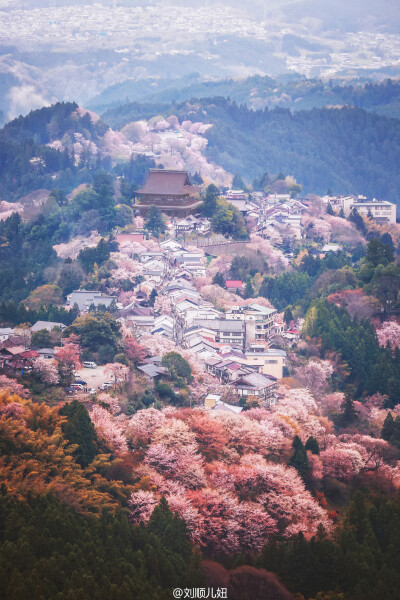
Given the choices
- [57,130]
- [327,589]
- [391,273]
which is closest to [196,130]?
[57,130]

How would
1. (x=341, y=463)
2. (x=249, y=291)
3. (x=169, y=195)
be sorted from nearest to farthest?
1. (x=341, y=463)
2. (x=249, y=291)
3. (x=169, y=195)

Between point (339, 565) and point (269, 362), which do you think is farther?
point (269, 362)

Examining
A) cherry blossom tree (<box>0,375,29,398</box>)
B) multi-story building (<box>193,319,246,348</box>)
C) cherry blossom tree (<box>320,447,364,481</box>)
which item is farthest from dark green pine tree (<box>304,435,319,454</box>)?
multi-story building (<box>193,319,246,348</box>)

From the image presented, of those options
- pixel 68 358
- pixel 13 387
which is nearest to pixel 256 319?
pixel 68 358

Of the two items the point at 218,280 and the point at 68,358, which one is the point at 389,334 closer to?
the point at 218,280

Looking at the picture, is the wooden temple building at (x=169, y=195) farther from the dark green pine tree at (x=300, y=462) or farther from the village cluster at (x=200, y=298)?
the dark green pine tree at (x=300, y=462)

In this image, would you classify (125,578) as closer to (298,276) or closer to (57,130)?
(298,276)

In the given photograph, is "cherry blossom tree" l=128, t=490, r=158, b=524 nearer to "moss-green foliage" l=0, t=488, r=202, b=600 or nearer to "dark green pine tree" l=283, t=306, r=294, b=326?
"moss-green foliage" l=0, t=488, r=202, b=600

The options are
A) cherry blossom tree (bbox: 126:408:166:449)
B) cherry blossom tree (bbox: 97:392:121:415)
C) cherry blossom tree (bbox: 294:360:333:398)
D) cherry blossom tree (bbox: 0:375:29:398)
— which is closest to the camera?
cherry blossom tree (bbox: 126:408:166:449)
